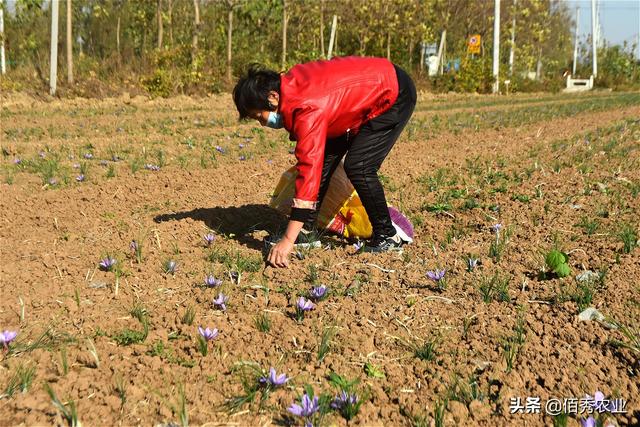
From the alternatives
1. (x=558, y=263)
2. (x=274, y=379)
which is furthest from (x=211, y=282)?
(x=558, y=263)

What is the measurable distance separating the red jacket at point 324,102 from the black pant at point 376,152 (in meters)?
0.06

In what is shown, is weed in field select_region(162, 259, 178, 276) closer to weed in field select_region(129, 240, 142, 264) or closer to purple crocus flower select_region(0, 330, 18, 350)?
weed in field select_region(129, 240, 142, 264)

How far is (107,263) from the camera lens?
10.2ft

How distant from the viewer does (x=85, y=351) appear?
7.41ft

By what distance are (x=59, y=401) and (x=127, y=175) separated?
3.76 meters

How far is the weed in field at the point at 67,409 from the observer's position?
179cm

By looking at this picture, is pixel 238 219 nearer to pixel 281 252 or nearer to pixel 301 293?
pixel 281 252

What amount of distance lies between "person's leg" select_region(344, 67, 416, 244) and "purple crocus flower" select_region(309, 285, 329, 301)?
79 centimetres

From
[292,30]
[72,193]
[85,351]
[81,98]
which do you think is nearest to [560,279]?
[85,351]

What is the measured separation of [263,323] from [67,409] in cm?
83

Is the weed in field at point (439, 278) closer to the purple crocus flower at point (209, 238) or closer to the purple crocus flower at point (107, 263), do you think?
the purple crocus flower at point (209, 238)

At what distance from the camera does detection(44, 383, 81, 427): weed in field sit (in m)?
1.79

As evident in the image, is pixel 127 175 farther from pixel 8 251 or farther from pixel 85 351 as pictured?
pixel 85 351

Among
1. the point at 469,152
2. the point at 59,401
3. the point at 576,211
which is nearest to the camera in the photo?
the point at 59,401
